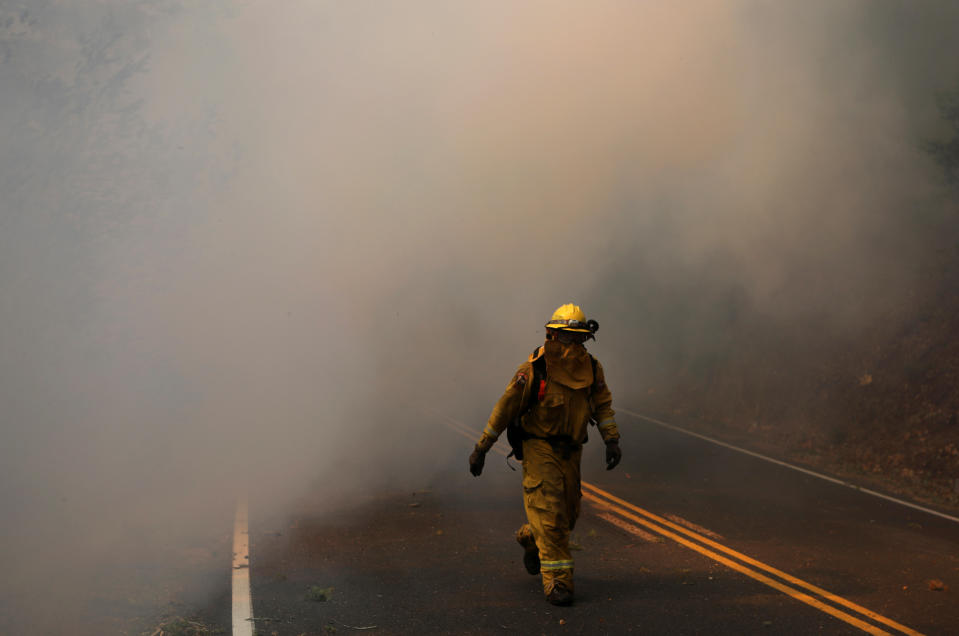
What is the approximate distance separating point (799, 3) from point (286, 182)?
8608 mm

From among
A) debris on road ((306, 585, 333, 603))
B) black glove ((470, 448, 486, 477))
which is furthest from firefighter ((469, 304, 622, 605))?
debris on road ((306, 585, 333, 603))

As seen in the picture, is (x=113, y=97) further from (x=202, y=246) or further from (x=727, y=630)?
(x=727, y=630)

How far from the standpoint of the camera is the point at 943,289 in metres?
15.1

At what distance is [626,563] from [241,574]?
2766 millimetres

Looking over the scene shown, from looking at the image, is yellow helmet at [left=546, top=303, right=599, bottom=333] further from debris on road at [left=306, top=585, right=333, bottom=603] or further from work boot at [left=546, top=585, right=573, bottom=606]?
debris on road at [left=306, top=585, right=333, bottom=603]

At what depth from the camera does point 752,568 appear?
6.65 meters

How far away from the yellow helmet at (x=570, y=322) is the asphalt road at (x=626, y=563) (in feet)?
5.64

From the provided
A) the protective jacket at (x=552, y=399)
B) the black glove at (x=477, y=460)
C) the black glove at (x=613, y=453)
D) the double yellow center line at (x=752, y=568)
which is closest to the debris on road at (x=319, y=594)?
the black glove at (x=477, y=460)

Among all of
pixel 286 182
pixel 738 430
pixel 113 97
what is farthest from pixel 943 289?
pixel 113 97

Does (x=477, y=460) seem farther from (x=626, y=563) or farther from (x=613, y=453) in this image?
(x=626, y=563)

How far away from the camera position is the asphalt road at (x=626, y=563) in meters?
5.45

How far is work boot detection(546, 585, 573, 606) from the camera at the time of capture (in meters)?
5.66

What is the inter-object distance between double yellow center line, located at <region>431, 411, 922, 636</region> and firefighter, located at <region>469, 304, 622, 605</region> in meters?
1.45

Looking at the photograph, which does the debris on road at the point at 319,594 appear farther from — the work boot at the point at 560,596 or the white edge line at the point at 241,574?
the work boot at the point at 560,596
